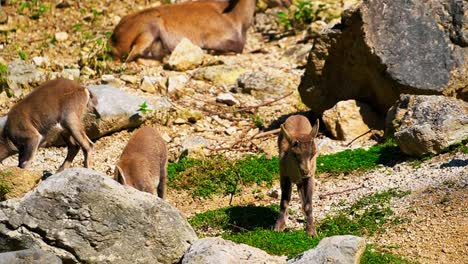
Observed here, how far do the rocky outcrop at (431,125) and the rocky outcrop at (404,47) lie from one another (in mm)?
487

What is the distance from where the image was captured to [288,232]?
10.5 m

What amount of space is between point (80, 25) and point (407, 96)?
7.73 metres

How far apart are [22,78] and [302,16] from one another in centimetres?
525

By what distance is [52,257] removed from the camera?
8.88m

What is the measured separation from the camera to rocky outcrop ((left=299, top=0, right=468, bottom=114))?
42.6 feet

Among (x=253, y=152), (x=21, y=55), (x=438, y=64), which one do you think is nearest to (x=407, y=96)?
(x=438, y=64)

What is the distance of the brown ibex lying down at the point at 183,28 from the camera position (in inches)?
692

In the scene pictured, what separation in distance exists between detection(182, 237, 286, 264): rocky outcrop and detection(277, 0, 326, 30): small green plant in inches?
369

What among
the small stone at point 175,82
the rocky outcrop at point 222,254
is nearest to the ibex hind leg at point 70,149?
the small stone at point 175,82

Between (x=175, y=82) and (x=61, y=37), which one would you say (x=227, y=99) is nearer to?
(x=175, y=82)


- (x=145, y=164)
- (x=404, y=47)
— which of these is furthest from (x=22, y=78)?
(x=404, y=47)

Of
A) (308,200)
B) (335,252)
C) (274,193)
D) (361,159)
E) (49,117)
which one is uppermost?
(335,252)

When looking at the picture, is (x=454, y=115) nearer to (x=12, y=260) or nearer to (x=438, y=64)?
(x=438, y=64)

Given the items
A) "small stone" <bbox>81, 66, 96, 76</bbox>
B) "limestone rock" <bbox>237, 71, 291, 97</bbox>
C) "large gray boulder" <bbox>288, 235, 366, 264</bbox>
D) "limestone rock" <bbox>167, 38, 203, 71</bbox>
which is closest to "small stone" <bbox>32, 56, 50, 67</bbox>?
"small stone" <bbox>81, 66, 96, 76</bbox>
